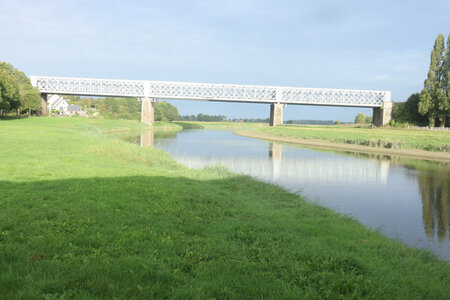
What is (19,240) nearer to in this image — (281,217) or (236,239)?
(236,239)

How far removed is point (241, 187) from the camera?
47.6 ft

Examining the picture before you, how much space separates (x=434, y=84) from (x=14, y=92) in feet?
279

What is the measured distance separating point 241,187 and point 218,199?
3634 millimetres

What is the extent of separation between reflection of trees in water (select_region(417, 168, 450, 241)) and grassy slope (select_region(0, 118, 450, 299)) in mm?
3709

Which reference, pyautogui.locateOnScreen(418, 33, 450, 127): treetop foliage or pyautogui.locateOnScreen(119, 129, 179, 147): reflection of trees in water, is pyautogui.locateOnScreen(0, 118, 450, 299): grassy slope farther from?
pyautogui.locateOnScreen(418, 33, 450, 127): treetop foliage

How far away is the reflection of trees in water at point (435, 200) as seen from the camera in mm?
11328

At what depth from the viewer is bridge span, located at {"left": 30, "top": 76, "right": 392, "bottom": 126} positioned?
324 ft

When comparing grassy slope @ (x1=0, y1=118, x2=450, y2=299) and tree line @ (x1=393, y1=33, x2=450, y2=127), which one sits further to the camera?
tree line @ (x1=393, y1=33, x2=450, y2=127)

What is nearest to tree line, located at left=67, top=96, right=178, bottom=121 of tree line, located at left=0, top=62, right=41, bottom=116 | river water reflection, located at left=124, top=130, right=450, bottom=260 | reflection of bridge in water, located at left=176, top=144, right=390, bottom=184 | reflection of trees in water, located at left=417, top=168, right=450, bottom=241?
tree line, located at left=0, top=62, right=41, bottom=116

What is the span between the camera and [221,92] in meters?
104

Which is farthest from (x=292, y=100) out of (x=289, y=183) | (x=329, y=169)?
(x=289, y=183)

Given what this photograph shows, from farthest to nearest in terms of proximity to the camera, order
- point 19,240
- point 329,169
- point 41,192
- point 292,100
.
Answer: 1. point 292,100
2. point 329,169
3. point 41,192
4. point 19,240

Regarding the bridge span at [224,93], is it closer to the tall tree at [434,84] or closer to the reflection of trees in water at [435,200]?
the tall tree at [434,84]

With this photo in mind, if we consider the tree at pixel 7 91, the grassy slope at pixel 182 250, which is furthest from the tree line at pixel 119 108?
the grassy slope at pixel 182 250
